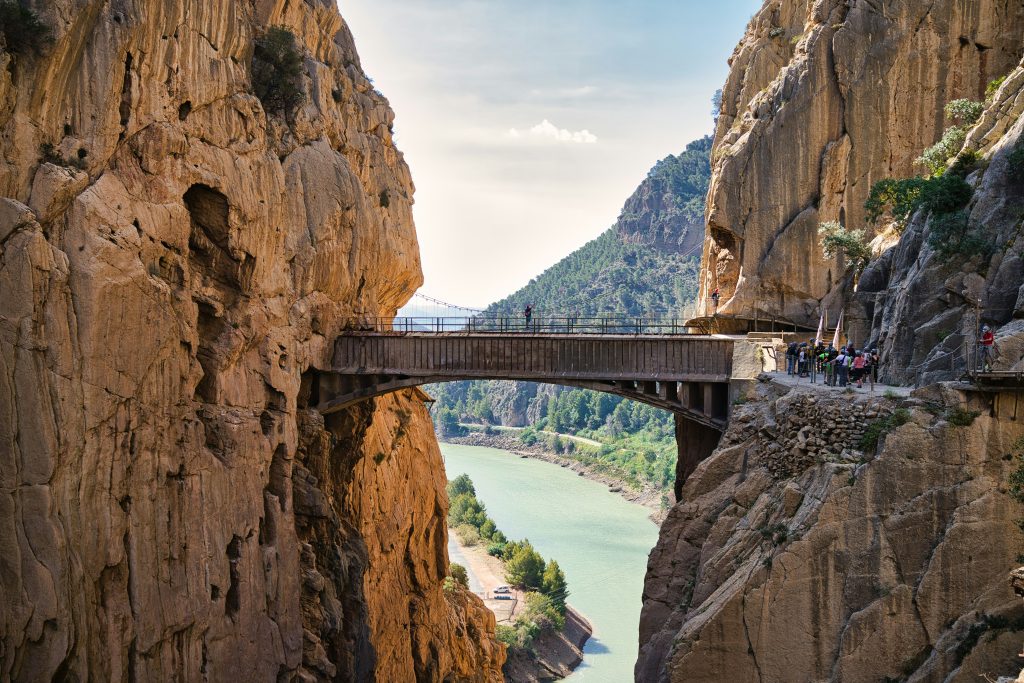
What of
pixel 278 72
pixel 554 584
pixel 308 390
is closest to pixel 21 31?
pixel 278 72

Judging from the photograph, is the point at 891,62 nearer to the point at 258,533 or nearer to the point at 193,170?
the point at 193,170

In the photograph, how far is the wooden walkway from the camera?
87.1ft

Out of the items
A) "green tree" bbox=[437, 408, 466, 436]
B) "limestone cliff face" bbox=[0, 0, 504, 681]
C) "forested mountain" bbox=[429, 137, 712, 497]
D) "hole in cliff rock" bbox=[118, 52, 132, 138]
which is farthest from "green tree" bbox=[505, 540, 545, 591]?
"green tree" bbox=[437, 408, 466, 436]

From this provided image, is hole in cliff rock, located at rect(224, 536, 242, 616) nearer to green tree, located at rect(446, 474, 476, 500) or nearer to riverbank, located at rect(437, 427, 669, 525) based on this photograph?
riverbank, located at rect(437, 427, 669, 525)

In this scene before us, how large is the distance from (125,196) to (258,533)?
9.08m

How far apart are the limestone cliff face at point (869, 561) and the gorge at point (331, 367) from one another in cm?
5

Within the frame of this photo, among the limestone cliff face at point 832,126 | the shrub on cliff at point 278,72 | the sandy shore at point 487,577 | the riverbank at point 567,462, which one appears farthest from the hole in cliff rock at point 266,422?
the riverbank at point 567,462

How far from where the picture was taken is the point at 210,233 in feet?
81.3

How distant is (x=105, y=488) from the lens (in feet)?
66.9

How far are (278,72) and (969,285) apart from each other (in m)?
18.7

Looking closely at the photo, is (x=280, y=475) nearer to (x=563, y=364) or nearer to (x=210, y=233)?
(x=210, y=233)

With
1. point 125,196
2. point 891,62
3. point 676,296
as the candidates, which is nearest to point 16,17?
point 125,196

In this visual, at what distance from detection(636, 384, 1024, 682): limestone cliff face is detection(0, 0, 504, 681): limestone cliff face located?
1114cm

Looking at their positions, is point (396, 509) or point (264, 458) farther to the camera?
point (396, 509)
